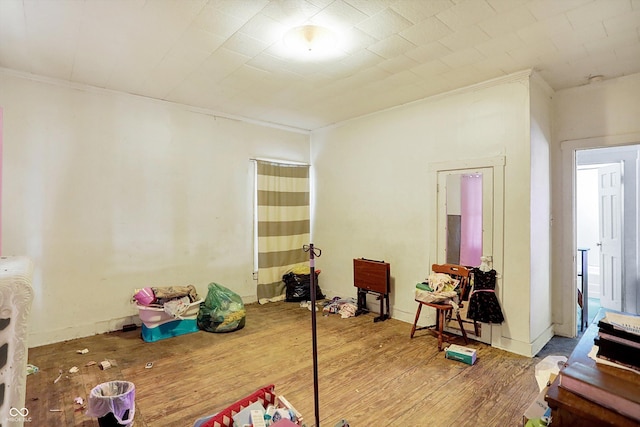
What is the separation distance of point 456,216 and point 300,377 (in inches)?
89.9

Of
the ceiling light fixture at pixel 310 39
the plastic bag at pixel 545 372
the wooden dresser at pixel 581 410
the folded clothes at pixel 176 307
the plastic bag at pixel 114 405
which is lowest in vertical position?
the plastic bag at pixel 114 405

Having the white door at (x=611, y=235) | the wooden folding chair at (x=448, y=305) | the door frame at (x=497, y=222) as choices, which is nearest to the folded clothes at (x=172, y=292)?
the wooden folding chair at (x=448, y=305)

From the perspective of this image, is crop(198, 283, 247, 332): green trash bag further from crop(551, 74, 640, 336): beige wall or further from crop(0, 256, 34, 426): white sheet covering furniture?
crop(551, 74, 640, 336): beige wall

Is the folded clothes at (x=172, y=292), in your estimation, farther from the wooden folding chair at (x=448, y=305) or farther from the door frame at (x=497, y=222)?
the door frame at (x=497, y=222)

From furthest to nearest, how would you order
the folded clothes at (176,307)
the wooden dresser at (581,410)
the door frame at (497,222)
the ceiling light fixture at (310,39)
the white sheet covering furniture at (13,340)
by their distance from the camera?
1. the folded clothes at (176,307)
2. the door frame at (497,222)
3. the ceiling light fixture at (310,39)
4. the white sheet covering furniture at (13,340)
5. the wooden dresser at (581,410)

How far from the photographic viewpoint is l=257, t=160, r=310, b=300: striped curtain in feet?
16.0

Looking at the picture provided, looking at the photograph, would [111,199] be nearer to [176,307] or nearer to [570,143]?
[176,307]

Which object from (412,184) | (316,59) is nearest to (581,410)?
(316,59)

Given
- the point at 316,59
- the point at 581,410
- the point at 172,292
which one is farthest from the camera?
the point at 172,292

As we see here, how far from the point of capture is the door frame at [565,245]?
351 centimetres

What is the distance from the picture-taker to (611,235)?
442 cm

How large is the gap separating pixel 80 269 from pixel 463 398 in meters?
3.79

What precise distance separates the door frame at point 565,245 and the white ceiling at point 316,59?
2.74 feet

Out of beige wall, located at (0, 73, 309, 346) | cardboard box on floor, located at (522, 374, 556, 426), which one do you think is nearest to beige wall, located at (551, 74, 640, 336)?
cardboard box on floor, located at (522, 374, 556, 426)
